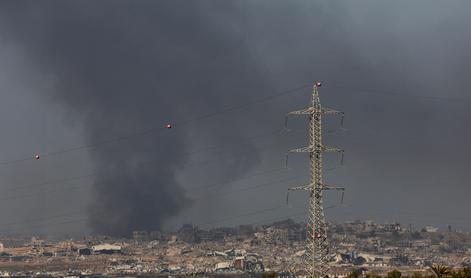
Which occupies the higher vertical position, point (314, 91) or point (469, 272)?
point (314, 91)

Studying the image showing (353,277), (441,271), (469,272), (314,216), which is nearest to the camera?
(314,216)

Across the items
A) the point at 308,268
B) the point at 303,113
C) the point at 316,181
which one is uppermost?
the point at 303,113

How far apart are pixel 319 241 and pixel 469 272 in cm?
6665

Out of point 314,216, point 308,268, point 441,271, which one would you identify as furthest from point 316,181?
point 441,271

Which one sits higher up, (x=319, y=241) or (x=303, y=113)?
(x=303, y=113)

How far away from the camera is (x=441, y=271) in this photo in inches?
5069

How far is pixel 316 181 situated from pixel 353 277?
72780mm

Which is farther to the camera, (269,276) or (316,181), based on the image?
(269,276)

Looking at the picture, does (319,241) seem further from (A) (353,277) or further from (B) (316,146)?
(A) (353,277)

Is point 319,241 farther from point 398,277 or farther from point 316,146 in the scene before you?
point 398,277

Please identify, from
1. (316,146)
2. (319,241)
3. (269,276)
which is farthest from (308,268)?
(269,276)

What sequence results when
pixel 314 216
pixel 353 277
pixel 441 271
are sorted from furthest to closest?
pixel 353 277 → pixel 441 271 → pixel 314 216

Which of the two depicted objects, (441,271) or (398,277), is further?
(398,277)

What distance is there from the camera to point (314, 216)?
4387 inches
